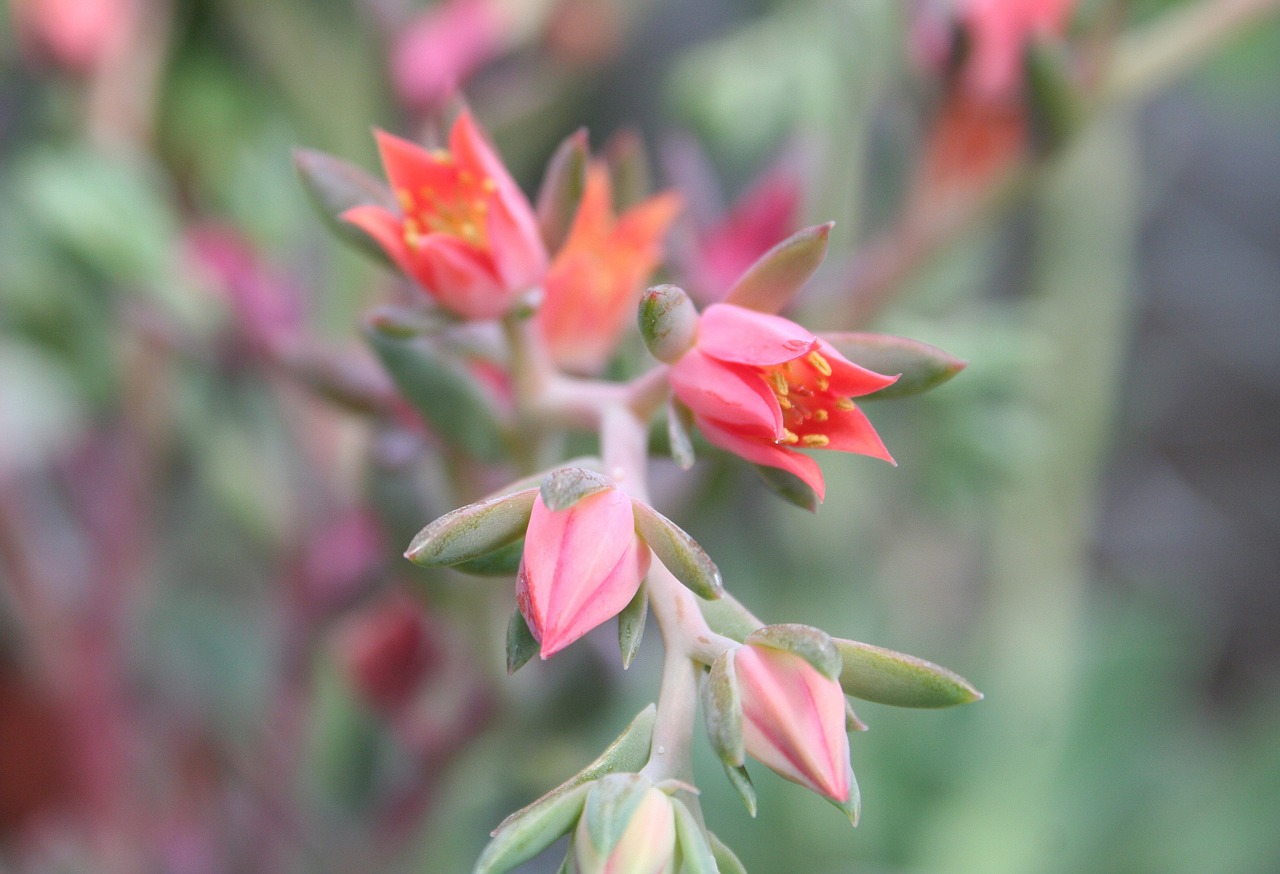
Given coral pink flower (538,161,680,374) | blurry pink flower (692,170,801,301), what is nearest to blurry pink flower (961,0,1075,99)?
blurry pink flower (692,170,801,301)

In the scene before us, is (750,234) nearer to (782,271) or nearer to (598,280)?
(598,280)

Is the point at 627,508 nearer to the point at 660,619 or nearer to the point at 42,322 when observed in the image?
the point at 660,619

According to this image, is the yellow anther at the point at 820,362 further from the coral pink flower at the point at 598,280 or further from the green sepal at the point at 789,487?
the coral pink flower at the point at 598,280

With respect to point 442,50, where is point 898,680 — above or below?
below

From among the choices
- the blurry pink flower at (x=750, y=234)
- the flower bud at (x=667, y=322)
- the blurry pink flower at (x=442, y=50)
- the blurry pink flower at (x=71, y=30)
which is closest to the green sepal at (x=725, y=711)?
the flower bud at (x=667, y=322)

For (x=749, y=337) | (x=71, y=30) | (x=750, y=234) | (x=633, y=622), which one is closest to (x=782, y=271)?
(x=749, y=337)
